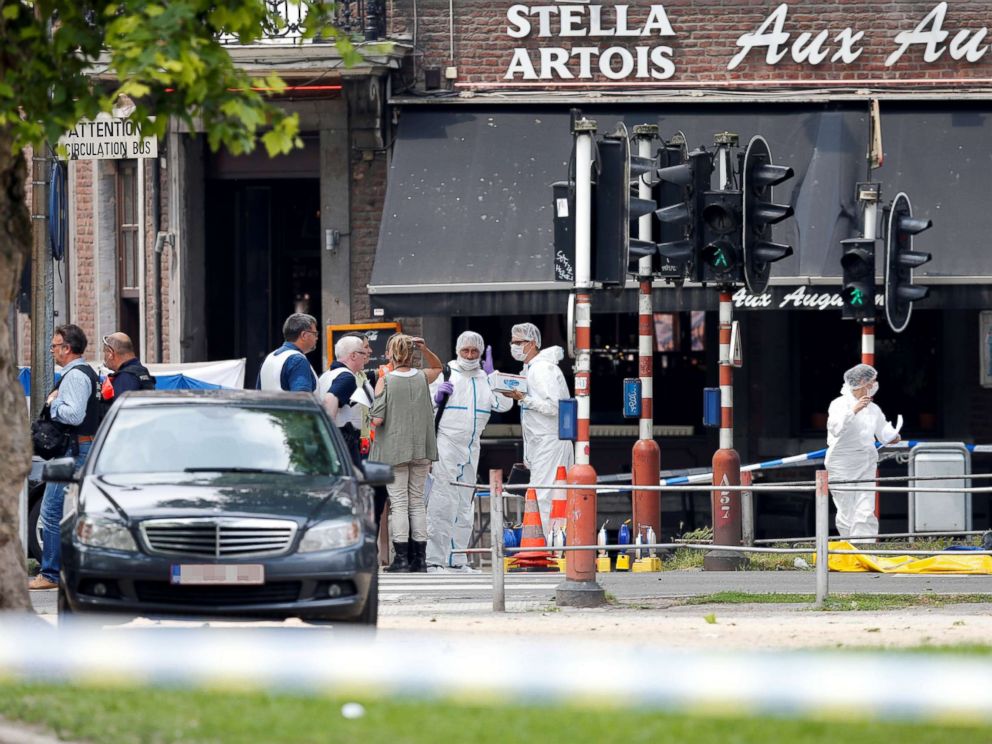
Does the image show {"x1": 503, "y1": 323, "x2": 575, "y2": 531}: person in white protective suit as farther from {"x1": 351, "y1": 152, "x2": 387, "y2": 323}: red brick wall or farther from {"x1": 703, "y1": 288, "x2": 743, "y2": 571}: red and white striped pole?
{"x1": 351, "y1": 152, "x2": 387, "y2": 323}: red brick wall

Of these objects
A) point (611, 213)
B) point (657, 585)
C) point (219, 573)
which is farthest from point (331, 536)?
point (657, 585)

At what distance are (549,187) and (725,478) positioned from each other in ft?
16.0

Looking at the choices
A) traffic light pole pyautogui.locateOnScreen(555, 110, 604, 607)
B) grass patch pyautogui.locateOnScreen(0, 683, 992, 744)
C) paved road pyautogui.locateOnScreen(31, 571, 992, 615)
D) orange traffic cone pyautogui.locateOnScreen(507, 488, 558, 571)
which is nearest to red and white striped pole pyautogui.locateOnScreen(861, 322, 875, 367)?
paved road pyautogui.locateOnScreen(31, 571, 992, 615)

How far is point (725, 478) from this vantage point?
17.0m

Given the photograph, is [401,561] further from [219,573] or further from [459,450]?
[219,573]

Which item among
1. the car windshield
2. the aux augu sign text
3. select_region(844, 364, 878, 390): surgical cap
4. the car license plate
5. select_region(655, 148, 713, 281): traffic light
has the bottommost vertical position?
the car license plate

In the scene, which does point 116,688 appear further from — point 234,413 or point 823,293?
point 823,293

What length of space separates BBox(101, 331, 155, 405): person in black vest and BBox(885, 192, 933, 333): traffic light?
7.33m

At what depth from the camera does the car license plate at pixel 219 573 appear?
34.3 feet

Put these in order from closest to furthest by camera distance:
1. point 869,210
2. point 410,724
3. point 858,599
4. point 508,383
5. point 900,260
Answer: point 410,724
point 858,599
point 508,383
point 900,260
point 869,210

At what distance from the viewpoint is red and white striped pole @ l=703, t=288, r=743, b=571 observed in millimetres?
16547

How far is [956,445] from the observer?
19.4 m

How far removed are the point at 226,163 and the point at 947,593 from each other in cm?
1088

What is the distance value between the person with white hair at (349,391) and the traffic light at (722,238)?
120 inches
